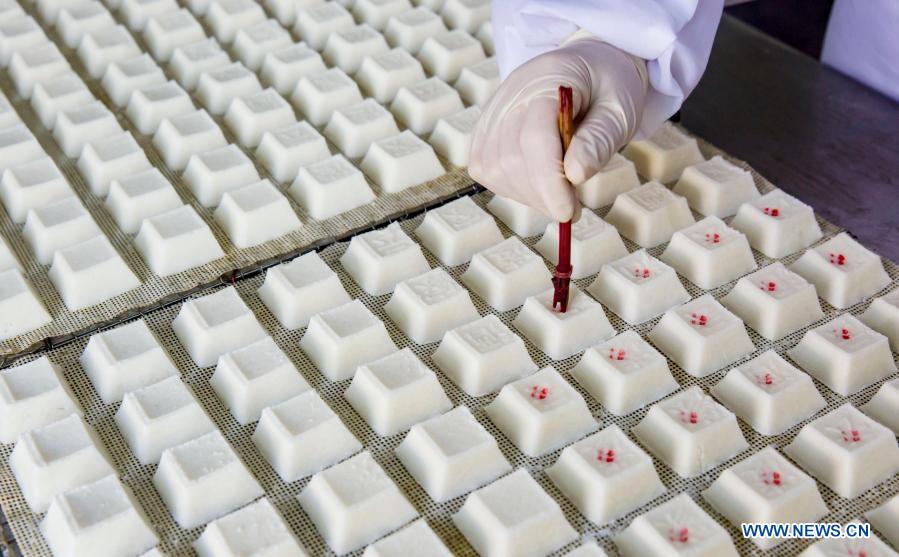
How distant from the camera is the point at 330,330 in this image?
1454mm

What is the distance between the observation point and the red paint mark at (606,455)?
1279 millimetres

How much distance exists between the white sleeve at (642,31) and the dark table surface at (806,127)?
1.00ft

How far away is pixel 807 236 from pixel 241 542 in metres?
1.04

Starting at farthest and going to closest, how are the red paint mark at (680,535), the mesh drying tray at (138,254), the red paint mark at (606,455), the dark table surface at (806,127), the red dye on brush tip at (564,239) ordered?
the dark table surface at (806,127) → the mesh drying tray at (138,254) → the red dye on brush tip at (564,239) → the red paint mark at (606,455) → the red paint mark at (680,535)

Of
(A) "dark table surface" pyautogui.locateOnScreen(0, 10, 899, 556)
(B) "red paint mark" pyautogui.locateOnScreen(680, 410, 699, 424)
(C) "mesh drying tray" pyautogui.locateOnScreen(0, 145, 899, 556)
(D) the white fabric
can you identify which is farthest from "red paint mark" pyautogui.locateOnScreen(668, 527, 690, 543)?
(D) the white fabric

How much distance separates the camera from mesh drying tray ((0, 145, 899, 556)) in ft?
4.04

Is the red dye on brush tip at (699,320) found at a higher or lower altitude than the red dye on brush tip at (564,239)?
lower

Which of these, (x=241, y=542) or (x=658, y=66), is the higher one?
(x=658, y=66)

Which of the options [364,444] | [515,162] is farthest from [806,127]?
[364,444]

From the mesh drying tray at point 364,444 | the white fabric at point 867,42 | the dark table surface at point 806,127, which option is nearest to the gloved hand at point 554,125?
the mesh drying tray at point 364,444

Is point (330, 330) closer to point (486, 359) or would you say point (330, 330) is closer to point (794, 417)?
point (486, 359)

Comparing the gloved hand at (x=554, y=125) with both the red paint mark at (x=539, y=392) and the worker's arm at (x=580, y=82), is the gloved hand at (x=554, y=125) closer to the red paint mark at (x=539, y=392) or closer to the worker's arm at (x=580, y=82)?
the worker's arm at (x=580, y=82)

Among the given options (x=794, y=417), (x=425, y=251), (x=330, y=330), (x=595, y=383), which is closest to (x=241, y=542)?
(x=330, y=330)

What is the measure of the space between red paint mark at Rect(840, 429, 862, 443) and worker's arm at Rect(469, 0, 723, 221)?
0.47m
